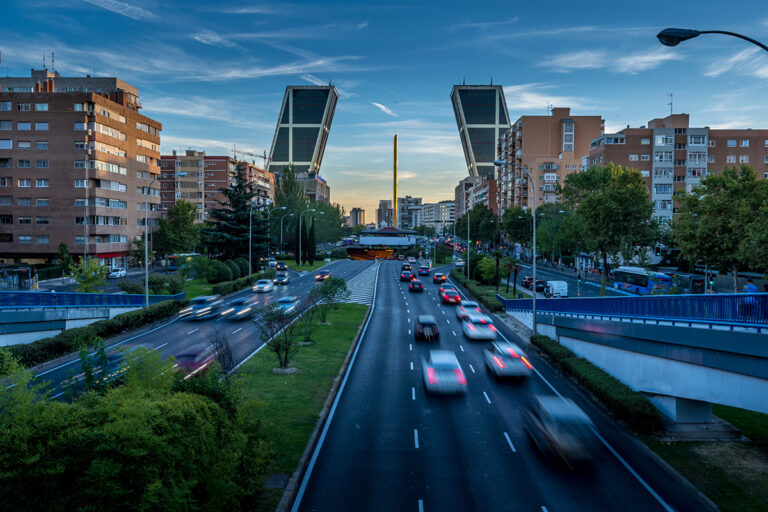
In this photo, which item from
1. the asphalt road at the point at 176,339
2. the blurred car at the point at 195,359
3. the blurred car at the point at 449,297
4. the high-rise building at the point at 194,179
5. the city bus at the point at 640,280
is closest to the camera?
the blurred car at the point at 195,359

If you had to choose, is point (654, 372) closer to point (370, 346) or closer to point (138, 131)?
point (370, 346)

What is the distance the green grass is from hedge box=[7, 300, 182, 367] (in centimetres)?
776

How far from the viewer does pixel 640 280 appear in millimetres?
54500

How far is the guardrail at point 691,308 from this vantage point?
45.1 feet

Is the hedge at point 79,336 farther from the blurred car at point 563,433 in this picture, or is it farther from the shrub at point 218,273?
the shrub at point 218,273

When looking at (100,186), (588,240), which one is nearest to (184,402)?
(588,240)

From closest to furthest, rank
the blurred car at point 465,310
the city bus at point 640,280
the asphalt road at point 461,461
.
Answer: the asphalt road at point 461,461 → the blurred car at point 465,310 → the city bus at point 640,280

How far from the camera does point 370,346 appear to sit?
31.2m

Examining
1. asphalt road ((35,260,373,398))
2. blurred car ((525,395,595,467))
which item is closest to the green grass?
asphalt road ((35,260,373,398))

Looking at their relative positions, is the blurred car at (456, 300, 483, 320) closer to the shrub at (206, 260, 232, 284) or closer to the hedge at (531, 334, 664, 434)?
the hedge at (531, 334, 664, 434)

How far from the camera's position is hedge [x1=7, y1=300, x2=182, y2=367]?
24297 millimetres

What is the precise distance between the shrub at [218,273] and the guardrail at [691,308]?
4140 cm

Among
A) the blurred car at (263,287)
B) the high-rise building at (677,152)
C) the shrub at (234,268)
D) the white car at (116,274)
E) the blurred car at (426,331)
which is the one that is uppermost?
the high-rise building at (677,152)

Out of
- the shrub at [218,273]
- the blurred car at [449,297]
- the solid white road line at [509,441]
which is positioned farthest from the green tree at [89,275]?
the solid white road line at [509,441]
